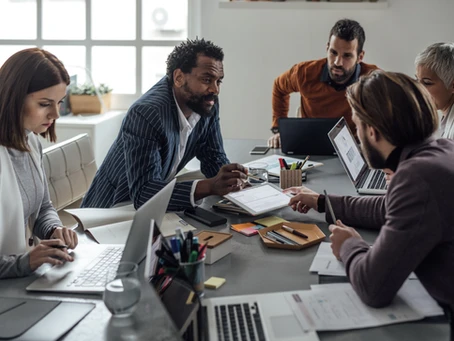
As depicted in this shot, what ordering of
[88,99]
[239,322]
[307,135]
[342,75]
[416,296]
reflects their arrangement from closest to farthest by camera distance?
[239,322] < [416,296] < [307,135] < [342,75] < [88,99]

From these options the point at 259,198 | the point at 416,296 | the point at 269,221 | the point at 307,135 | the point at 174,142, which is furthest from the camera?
the point at 307,135

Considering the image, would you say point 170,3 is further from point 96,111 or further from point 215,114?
point 215,114

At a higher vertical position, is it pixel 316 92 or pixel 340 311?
pixel 316 92

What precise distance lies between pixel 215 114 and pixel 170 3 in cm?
202

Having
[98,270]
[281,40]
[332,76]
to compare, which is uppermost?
[281,40]

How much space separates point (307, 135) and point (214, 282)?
66.1 inches

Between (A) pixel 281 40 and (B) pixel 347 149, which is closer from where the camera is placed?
(B) pixel 347 149

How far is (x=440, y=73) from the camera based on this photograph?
2.52 metres

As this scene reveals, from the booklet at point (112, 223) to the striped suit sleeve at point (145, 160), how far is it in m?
0.07

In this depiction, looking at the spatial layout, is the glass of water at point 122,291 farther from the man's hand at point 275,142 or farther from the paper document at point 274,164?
the man's hand at point 275,142

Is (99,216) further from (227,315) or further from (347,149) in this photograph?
(347,149)

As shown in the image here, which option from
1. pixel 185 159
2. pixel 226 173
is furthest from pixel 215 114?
pixel 226 173

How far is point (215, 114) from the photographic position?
2.88 m

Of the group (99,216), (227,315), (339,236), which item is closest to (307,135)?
(99,216)
